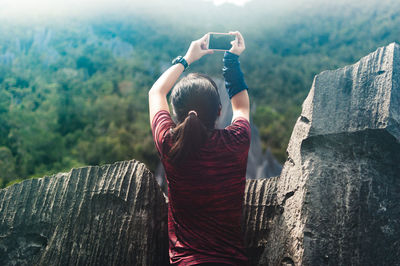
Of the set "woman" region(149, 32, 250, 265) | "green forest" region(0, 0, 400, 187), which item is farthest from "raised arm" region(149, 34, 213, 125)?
"green forest" region(0, 0, 400, 187)

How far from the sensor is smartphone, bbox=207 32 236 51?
2113mm

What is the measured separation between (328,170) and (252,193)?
0.69 meters

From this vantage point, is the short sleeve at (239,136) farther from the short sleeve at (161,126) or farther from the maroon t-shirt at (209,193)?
the short sleeve at (161,126)

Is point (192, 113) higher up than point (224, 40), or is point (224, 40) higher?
point (224, 40)

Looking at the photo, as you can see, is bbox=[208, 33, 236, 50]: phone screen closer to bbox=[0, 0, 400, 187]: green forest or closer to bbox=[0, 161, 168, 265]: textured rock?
bbox=[0, 161, 168, 265]: textured rock

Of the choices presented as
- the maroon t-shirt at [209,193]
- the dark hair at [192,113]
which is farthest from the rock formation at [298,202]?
the dark hair at [192,113]

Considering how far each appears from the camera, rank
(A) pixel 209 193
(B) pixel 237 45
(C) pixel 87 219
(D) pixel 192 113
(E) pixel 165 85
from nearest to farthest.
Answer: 1. (D) pixel 192 113
2. (A) pixel 209 193
3. (E) pixel 165 85
4. (B) pixel 237 45
5. (C) pixel 87 219

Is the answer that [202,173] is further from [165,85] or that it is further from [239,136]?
[165,85]

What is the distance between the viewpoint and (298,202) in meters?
2.12

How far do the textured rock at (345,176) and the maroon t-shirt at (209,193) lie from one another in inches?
21.7

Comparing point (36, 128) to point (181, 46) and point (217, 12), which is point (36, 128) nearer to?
point (181, 46)

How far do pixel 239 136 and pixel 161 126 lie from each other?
1.32 ft

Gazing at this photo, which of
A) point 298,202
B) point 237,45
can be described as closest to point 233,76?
point 237,45

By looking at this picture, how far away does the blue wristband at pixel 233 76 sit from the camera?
197 cm
